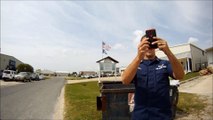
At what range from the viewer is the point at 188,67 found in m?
46.1

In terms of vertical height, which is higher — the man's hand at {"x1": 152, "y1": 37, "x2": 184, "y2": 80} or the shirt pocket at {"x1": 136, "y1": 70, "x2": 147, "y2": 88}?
the man's hand at {"x1": 152, "y1": 37, "x2": 184, "y2": 80}

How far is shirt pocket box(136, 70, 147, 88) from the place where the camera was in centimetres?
331

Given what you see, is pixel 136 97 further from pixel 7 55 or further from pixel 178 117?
pixel 7 55

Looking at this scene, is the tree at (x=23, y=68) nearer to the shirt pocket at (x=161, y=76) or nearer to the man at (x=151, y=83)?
the man at (x=151, y=83)

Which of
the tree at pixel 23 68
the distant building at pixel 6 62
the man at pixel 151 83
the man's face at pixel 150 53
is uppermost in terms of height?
the distant building at pixel 6 62

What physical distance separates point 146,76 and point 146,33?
22.6 inches

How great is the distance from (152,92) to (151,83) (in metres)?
0.11

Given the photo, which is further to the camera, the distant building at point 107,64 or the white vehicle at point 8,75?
the white vehicle at point 8,75

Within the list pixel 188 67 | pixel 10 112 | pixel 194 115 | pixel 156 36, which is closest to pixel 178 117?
pixel 194 115

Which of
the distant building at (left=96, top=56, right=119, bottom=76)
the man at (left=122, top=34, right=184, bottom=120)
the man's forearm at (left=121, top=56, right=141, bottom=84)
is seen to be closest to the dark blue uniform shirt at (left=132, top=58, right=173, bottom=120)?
the man at (left=122, top=34, right=184, bottom=120)

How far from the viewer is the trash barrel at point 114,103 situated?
5949mm

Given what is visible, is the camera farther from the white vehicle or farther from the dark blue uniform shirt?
the white vehicle

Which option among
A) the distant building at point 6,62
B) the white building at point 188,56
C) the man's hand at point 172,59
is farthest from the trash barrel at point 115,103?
the distant building at point 6,62

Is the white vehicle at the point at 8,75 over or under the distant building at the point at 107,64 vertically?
under
